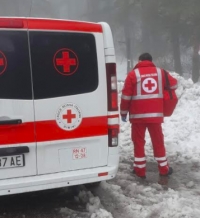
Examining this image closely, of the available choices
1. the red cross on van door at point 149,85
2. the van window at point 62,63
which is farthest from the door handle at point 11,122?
the red cross on van door at point 149,85

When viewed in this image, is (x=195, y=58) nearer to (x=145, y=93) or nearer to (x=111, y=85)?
(x=145, y=93)

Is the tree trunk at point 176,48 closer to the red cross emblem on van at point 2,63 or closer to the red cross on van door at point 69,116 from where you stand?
the red cross on van door at point 69,116

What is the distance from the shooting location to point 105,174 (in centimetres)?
459

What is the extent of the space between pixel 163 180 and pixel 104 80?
213 centimetres

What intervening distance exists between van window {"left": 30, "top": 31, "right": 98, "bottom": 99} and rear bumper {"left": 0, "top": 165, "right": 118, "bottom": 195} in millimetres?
885

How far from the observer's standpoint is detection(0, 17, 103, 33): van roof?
403 centimetres

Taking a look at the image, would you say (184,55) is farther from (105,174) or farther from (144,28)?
(105,174)

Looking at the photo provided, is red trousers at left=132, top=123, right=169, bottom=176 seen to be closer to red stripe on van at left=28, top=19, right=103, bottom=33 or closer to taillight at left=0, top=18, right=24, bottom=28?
red stripe on van at left=28, top=19, right=103, bottom=33

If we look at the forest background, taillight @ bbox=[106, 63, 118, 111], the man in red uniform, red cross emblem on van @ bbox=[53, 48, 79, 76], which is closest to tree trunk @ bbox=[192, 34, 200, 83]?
the forest background

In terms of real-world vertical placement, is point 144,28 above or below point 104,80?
above

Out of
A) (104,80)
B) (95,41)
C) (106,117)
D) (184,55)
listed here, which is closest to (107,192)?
(106,117)

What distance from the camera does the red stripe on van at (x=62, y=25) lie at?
4160 mm

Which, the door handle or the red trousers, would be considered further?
the red trousers

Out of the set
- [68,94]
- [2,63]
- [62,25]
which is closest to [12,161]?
[68,94]
